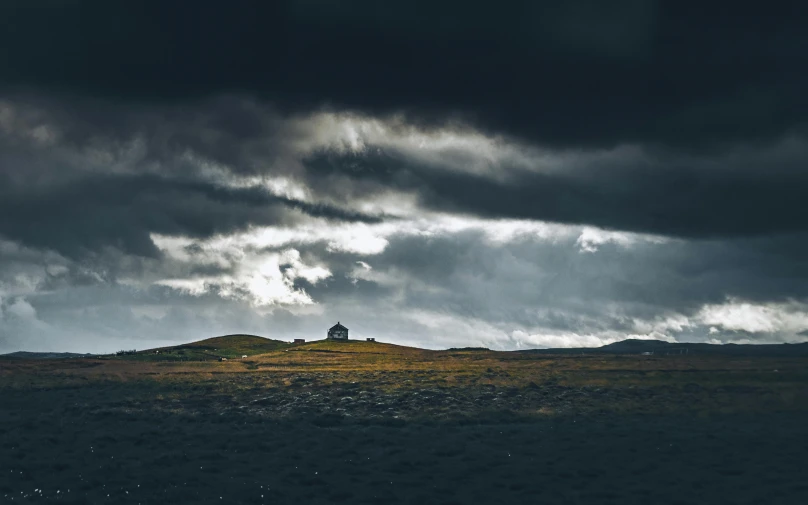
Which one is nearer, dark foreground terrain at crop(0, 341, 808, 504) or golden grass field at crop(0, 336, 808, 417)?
dark foreground terrain at crop(0, 341, 808, 504)

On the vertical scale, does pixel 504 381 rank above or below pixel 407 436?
above

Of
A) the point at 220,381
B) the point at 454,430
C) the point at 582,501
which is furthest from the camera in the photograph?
the point at 220,381

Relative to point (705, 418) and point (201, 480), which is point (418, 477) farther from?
point (705, 418)

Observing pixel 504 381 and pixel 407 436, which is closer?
pixel 407 436

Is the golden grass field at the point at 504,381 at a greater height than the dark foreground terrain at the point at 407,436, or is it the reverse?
the golden grass field at the point at 504,381

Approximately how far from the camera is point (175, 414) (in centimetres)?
8138

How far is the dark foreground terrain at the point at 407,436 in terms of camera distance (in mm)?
54125

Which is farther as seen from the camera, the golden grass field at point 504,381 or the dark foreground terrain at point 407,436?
the golden grass field at point 504,381

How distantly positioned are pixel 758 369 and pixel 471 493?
266 ft

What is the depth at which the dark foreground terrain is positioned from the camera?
5412cm

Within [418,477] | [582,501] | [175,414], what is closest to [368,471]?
[418,477]

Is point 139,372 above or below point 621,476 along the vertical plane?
above

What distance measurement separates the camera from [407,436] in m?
71.7

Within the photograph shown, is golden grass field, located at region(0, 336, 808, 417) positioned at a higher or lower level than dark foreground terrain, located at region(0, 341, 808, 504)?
higher
